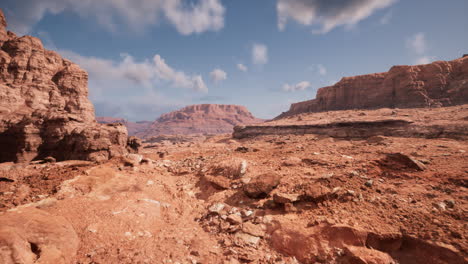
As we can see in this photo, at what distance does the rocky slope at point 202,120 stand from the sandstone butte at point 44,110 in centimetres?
10616

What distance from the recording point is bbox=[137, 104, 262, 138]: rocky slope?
133750mm

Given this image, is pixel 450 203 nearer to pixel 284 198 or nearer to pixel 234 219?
pixel 284 198

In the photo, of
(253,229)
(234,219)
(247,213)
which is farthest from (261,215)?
(234,219)

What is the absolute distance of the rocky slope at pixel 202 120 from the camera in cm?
13375

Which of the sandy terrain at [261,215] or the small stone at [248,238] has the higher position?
the sandy terrain at [261,215]

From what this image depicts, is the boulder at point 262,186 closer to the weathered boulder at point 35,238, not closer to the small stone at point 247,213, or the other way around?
the small stone at point 247,213

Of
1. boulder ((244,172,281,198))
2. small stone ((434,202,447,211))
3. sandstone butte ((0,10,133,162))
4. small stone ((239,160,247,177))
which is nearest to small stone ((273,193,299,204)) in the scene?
boulder ((244,172,281,198))

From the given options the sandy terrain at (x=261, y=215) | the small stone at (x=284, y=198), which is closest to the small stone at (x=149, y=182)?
the sandy terrain at (x=261, y=215)

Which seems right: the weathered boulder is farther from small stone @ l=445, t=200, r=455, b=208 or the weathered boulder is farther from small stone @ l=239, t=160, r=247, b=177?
small stone @ l=445, t=200, r=455, b=208

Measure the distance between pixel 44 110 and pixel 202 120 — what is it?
132319 millimetres

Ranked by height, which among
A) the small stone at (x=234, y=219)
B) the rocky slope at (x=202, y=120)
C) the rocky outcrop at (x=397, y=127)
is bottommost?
the small stone at (x=234, y=219)

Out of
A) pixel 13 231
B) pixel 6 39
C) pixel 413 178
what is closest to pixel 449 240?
pixel 413 178

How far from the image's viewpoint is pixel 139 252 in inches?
138

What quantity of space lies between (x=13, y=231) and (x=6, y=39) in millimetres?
30310
